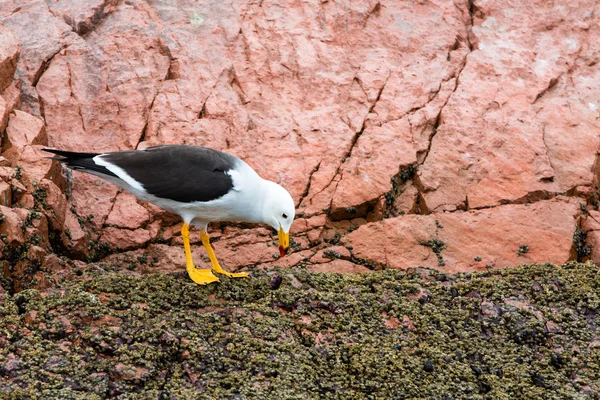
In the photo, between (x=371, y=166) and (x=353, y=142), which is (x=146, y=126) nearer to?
(x=353, y=142)

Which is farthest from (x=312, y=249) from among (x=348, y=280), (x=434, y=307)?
(x=434, y=307)

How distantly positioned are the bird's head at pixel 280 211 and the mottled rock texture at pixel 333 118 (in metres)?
0.77

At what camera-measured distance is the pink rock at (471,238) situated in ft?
29.1

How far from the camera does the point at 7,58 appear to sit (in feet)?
30.2

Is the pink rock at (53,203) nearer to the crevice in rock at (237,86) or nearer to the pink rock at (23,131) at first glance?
the pink rock at (23,131)

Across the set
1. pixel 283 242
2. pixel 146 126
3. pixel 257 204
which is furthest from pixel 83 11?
pixel 283 242

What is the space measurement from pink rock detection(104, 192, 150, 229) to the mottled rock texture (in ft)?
0.06

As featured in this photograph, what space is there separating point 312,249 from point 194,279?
6.00 ft

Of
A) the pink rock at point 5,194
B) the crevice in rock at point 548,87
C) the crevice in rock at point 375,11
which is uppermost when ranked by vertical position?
the crevice in rock at point 375,11

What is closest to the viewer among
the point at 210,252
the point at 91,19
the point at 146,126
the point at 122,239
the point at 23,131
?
the point at 210,252

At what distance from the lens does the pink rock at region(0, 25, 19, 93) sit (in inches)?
360

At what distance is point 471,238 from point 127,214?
385 centimetres

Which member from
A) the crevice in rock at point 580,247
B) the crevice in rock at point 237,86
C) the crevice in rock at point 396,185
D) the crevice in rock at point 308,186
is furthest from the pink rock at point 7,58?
the crevice in rock at point 580,247

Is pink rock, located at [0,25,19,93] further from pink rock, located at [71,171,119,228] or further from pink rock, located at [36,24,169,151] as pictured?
pink rock, located at [71,171,119,228]
